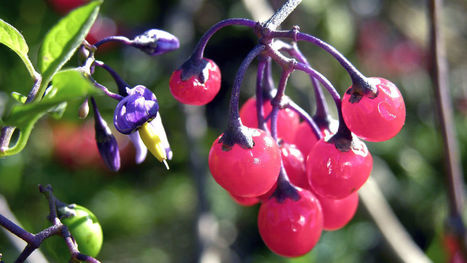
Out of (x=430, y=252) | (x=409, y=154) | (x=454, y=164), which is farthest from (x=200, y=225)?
(x=409, y=154)

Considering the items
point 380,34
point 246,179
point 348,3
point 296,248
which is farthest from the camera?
point 380,34

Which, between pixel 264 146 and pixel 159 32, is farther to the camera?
pixel 159 32

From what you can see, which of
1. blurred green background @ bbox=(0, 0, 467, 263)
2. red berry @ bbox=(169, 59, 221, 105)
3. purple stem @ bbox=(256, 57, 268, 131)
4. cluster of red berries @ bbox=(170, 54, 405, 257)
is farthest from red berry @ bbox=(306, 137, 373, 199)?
blurred green background @ bbox=(0, 0, 467, 263)

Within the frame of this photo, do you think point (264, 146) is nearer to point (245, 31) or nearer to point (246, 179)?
point (246, 179)

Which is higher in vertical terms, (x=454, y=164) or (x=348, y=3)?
(x=454, y=164)

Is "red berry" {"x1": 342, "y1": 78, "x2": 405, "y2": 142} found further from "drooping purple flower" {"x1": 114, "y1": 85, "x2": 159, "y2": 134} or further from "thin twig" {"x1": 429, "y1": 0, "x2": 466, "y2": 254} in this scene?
"thin twig" {"x1": 429, "y1": 0, "x2": 466, "y2": 254}

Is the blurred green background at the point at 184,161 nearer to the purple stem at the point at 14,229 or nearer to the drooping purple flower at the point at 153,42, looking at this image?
the drooping purple flower at the point at 153,42

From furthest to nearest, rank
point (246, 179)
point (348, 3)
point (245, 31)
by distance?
point (348, 3), point (245, 31), point (246, 179)

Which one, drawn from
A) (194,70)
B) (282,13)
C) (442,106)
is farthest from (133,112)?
(442,106)
